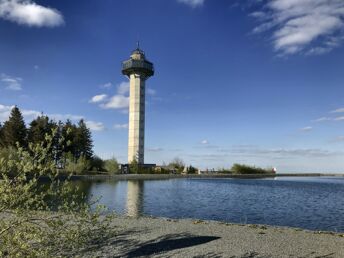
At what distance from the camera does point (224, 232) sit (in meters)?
14.9

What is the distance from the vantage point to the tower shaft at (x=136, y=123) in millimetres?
102000

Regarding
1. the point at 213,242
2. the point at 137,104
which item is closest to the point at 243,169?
the point at 137,104

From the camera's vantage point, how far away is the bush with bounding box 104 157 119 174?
8675 centimetres

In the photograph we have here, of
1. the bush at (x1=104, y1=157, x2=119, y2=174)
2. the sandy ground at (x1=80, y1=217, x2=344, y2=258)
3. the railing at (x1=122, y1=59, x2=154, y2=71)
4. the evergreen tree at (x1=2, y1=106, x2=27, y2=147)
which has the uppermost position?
the railing at (x1=122, y1=59, x2=154, y2=71)

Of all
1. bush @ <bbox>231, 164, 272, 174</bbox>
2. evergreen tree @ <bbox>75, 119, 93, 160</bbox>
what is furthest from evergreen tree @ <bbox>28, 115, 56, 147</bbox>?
Answer: bush @ <bbox>231, 164, 272, 174</bbox>

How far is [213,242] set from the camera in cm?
1302

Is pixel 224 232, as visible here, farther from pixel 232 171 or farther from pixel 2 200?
pixel 232 171

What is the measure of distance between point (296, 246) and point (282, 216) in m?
12.6

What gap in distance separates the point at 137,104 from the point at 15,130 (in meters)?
35.2

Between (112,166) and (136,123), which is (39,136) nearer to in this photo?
(112,166)

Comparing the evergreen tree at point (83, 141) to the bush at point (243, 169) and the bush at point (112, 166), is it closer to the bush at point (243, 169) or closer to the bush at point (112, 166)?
the bush at point (112, 166)

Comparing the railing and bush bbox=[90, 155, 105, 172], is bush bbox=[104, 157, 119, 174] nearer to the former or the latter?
bush bbox=[90, 155, 105, 172]

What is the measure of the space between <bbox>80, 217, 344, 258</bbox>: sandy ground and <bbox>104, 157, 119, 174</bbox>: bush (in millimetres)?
71265

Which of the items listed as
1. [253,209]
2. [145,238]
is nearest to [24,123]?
[253,209]
